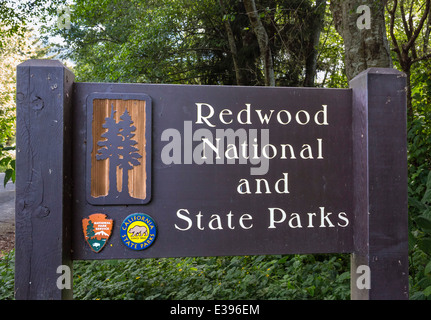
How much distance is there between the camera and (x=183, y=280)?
12.9 ft

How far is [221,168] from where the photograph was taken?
68.3 inches

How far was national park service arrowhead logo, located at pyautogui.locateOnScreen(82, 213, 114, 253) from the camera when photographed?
64.4 inches

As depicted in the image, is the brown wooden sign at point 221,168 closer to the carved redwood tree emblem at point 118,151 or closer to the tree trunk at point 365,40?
the carved redwood tree emblem at point 118,151

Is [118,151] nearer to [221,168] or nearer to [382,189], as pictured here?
[221,168]

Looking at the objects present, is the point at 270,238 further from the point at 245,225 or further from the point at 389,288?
the point at 389,288

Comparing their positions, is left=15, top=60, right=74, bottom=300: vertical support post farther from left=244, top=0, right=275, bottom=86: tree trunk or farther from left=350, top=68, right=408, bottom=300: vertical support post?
left=244, top=0, right=275, bottom=86: tree trunk

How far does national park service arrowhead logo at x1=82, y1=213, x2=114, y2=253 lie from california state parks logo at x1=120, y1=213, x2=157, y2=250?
7cm

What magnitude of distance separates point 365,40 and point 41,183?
321 centimetres

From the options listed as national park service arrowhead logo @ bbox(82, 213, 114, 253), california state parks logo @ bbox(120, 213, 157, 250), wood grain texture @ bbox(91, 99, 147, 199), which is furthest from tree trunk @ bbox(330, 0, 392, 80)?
national park service arrowhead logo @ bbox(82, 213, 114, 253)

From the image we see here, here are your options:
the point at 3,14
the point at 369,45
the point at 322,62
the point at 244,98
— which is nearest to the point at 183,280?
the point at 244,98

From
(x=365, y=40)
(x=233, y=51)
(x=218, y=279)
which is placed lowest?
(x=218, y=279)

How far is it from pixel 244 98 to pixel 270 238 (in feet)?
2.27

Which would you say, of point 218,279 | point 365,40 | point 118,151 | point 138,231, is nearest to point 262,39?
point 365,40

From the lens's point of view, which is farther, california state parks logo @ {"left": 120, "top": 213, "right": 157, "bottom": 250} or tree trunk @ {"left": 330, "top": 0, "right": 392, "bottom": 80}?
tree trunk @ {"left": 330, "top": 0, "right": 392, "bottom": 80}
